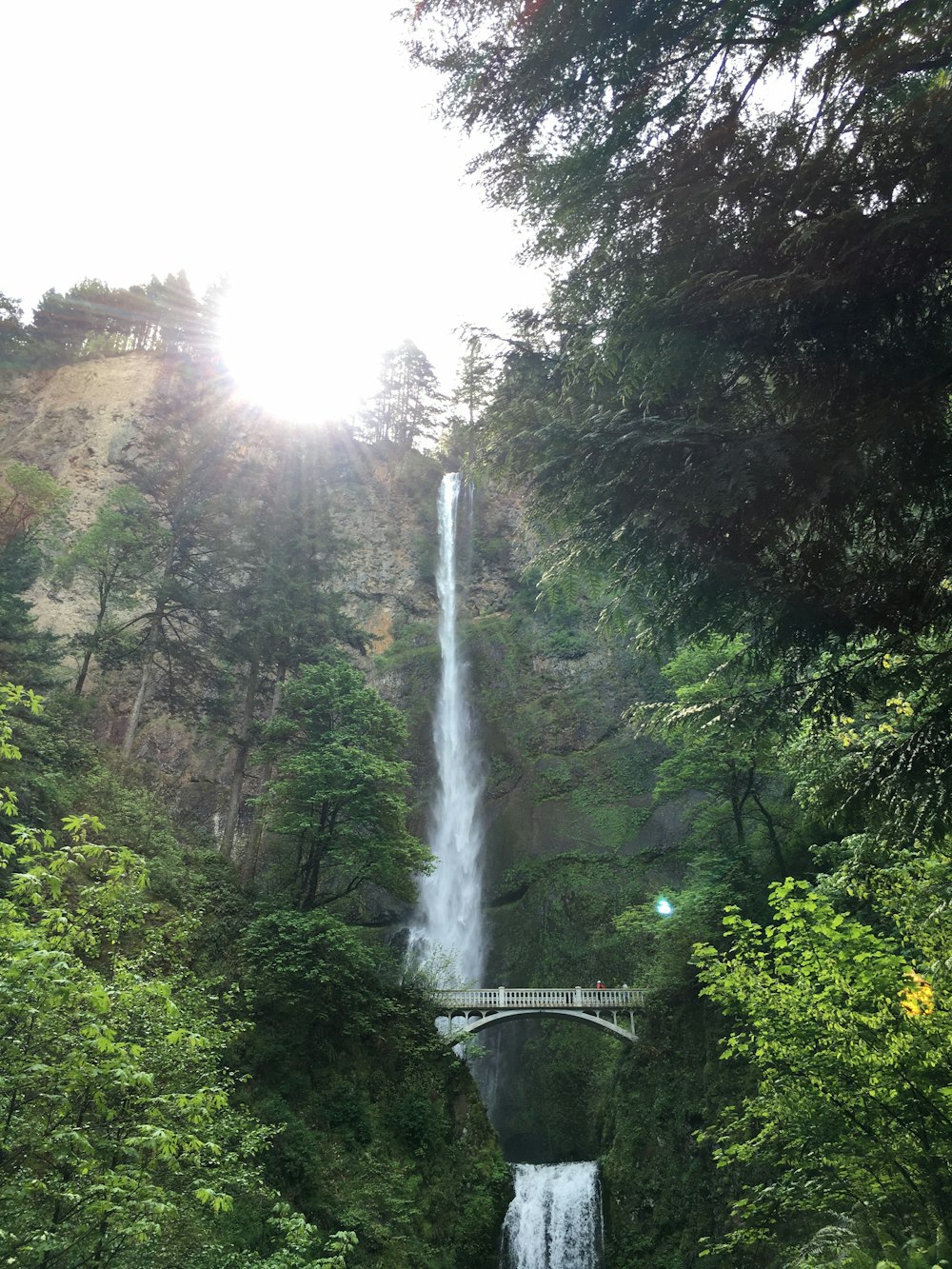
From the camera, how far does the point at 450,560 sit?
127ft

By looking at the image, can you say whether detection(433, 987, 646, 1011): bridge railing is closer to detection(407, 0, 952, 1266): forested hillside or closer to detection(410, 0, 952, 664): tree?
detection(407, 0, 952, 1266): forested hillside

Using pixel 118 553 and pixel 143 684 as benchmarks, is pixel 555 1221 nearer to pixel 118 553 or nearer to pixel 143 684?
pixel 143 684

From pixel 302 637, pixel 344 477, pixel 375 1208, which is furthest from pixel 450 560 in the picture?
pixel 375 1208

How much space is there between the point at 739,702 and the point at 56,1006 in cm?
513

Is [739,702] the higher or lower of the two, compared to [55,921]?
higher

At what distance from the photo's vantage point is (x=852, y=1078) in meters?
6.48

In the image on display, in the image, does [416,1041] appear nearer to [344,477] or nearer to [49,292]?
[344,477]

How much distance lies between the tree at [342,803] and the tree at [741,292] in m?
10.7

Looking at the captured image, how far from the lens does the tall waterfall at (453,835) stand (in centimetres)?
2584

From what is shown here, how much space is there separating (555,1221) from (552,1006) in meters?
4.79

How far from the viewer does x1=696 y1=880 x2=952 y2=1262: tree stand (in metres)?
6.14

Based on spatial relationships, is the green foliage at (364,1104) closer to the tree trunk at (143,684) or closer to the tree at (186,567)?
the tree trunk at (143,684)

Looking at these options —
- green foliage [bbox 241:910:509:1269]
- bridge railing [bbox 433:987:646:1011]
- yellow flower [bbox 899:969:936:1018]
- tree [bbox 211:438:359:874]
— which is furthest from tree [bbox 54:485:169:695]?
yellow flower [bbox 899:969:936:1018]

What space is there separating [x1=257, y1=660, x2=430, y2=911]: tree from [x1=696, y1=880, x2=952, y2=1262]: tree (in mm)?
9717
